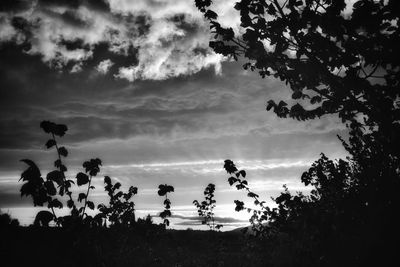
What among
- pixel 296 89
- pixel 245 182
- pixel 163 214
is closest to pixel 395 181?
pixel 296 89

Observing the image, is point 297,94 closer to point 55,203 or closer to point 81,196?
point 55,203

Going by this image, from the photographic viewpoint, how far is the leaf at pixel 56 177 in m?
6.28

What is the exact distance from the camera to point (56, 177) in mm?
6352

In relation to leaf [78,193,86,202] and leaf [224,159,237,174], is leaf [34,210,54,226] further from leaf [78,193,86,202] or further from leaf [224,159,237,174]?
leaf [224,159,237,174]

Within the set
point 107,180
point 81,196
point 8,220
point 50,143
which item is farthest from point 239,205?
point 8,220

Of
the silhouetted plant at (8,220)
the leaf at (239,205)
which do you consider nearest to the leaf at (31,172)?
the leaf at (239,205)

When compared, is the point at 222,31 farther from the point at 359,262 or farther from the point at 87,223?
the point at 87,223

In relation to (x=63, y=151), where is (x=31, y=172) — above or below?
below

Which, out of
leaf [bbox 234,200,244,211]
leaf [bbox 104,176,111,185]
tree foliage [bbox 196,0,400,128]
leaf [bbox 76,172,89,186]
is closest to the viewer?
tree foliage [bbox 196,0,400,128]

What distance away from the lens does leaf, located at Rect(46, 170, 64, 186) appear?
628 centimetres

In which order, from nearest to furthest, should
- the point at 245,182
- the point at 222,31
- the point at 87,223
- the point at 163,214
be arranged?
1. the point at 222,31
2. the point at 87,223
3. the point at 245,182
4. the point at 163,214

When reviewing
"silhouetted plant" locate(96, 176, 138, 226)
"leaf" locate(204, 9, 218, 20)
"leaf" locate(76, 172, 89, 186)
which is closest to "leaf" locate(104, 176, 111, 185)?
"silhouetted plant" locate(96, 176, 138, 226)

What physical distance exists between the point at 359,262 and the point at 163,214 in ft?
30.2

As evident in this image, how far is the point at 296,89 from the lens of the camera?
5.44 meters
